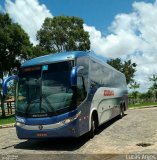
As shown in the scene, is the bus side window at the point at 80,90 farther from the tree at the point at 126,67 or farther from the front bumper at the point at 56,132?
the tree at the point at 126,67

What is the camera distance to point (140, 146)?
13.0 metres

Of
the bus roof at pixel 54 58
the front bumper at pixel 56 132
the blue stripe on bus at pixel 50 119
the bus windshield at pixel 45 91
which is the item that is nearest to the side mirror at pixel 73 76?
the bus windshield at pixel 45 91

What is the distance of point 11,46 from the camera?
36031 mm

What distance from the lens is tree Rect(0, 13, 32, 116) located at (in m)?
35.6

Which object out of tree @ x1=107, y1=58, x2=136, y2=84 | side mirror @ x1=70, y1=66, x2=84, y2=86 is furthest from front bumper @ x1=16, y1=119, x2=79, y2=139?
tree @ x1=107, y1=58, x2=136, y2=84

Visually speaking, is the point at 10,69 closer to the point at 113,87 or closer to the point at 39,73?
the point at 113,87

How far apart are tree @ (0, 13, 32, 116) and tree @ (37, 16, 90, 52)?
36.9ft

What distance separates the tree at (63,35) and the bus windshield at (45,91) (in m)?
34.0

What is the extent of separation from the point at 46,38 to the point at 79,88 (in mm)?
35410

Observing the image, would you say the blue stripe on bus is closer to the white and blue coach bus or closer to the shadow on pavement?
the white and blue coach bus

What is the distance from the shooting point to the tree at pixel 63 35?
48250 millimetres

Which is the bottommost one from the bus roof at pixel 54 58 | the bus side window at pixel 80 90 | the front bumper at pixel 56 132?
the front bumper at pixel 56 132

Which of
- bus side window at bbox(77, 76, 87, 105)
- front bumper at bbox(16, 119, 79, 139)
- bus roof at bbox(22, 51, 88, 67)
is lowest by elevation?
front bumper at bbox(16, 119, 79, 139)

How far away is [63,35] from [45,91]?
3550cm
